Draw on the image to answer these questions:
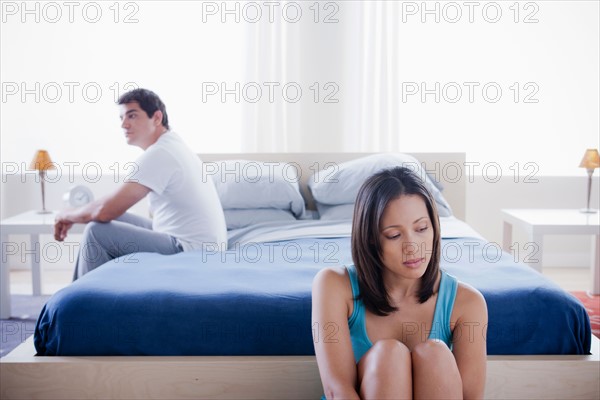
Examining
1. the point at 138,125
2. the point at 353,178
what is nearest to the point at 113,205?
the point at 138,125

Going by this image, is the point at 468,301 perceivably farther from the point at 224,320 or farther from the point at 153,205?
Result: the point at 153,205

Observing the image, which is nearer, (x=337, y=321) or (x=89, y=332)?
(x=337, y=321)

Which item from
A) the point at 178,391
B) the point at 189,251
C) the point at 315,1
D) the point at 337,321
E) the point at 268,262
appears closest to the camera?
the point at 337,321

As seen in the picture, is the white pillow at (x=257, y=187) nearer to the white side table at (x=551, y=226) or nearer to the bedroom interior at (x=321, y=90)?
the bedroom interior at (x=321, y=90)

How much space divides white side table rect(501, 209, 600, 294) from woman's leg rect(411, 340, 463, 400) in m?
1.80

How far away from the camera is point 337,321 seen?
1.55 meters

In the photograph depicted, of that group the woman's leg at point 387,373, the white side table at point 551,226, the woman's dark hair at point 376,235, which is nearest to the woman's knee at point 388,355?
the woman's leg at point 387,373

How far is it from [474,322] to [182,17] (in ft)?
10.0

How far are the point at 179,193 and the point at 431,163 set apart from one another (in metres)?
1.51

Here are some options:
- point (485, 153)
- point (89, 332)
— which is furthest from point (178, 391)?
point (485, 153)

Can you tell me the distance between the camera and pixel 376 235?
1.58 metres

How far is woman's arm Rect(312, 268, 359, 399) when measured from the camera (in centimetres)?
149

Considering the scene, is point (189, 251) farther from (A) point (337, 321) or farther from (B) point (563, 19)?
(B) point (563, 19)

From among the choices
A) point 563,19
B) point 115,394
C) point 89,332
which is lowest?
point 115,394
